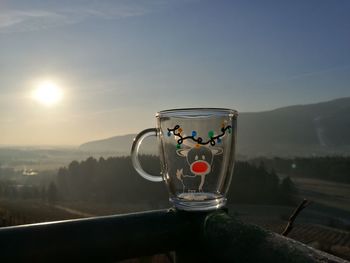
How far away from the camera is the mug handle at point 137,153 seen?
27.2 inches

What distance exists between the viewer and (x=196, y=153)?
2.13ft

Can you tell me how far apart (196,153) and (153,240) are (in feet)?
0.56

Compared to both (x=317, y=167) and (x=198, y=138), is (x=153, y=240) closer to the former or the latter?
(x=198, y=138)

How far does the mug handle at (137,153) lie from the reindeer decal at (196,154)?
0.16ft

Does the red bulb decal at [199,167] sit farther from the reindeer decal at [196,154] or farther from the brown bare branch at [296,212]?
the brown bare branch at [296,212]

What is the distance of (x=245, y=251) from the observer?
44 cm

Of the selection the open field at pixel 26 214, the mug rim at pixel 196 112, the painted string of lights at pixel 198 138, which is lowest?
the open field at pixel 26 214

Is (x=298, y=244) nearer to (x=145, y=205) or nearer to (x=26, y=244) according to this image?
(x=26, y=244)

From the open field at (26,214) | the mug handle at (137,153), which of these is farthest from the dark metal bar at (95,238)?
the open field at (26,214)

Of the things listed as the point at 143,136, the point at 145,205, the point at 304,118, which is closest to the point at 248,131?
the point at 304,118

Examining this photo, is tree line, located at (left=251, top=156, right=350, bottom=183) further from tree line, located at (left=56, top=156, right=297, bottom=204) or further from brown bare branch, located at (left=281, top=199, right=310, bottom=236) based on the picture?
brown bare branch, located at (left=281, top=199, right=310, bottom=236)

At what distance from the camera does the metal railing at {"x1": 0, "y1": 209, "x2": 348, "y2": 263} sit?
1.37 ft

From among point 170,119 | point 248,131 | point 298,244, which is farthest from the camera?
point 248,131

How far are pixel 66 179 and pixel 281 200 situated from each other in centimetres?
3428
